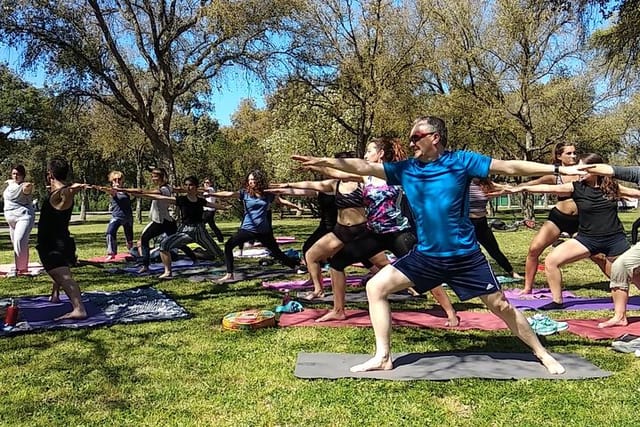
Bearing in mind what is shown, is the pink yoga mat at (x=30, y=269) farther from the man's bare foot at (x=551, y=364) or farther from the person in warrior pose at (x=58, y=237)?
the man's bare foot at (x=551, y=364)

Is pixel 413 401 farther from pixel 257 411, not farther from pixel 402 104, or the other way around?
pixel 402 104

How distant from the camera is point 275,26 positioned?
1833 cm

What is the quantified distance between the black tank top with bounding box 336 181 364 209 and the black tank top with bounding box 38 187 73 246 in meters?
3.20

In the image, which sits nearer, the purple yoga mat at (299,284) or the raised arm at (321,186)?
the raised arm at (321,186)

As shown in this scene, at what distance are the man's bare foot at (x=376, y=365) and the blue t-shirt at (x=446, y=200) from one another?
36.9 inches

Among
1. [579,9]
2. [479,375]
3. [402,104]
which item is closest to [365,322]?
[479,375]

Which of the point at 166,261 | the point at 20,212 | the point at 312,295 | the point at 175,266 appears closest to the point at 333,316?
the point at 312,295

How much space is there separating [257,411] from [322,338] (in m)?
1.90

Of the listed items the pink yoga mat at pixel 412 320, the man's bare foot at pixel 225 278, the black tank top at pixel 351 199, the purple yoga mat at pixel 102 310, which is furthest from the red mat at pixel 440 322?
the man's bare foot at pixel 225 278

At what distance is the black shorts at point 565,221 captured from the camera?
300 inches

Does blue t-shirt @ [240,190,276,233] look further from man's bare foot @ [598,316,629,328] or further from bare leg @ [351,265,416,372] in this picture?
man's bare foot @ [598,316,629,328]

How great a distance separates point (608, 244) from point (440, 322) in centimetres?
214

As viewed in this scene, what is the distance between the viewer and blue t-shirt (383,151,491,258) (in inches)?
178

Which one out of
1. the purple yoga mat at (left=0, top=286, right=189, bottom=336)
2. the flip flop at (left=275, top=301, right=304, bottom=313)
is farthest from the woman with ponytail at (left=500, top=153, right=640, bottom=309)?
the purple yoga mat at (left=0, top=286, right=189, bottom=336)
